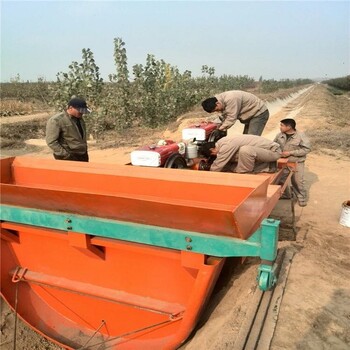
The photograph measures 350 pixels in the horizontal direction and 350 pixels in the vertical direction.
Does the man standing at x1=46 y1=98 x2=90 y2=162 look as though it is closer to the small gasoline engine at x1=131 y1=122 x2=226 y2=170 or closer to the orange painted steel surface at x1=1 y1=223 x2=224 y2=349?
the small gasoline engine at x1=131 y1=122 x2=226 y2=170

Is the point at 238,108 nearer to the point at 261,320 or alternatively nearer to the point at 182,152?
the point at 182,152

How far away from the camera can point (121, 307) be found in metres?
3.16

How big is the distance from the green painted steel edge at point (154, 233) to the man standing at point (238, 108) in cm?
330

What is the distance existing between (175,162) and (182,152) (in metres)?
0.36

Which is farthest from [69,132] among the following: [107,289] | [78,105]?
[107,289]

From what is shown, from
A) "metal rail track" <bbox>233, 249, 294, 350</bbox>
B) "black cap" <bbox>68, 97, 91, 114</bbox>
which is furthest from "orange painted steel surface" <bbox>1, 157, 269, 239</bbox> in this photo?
"black cap" <bbox>68, 97, 91, 114</bbox>

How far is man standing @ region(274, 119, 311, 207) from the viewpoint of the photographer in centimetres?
554

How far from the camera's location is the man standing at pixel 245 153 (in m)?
4.44

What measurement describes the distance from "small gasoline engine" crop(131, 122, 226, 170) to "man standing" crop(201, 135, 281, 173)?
16.6 inches

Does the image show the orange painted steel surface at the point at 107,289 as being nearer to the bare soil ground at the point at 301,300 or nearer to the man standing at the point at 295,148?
the bare soil ground at the point at 301,300

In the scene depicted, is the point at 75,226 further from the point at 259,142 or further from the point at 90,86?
the point at 90,86

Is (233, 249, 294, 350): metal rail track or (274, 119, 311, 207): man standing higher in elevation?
(274, 119, 311, 207): man standing

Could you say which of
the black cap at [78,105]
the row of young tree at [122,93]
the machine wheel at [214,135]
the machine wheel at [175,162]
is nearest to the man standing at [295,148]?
the machine wheel at [214,135]

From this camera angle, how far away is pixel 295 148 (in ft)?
18.4
